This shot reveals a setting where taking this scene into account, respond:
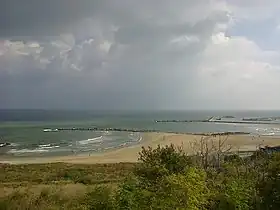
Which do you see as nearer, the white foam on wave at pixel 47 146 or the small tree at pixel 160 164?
the small tree at pixel 160 164

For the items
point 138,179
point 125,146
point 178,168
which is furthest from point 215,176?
point 125,146

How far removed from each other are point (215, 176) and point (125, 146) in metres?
50.4

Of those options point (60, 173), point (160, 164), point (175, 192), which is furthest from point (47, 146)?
point (175, 192)

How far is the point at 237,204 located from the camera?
1297 centimetres

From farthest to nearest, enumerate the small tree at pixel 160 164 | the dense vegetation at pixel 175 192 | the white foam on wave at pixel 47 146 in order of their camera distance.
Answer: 1. the white foam on wave at pixel 47 146
2. the small tree at pixel 160 164
3. the dense vegetation at pixel 175 192

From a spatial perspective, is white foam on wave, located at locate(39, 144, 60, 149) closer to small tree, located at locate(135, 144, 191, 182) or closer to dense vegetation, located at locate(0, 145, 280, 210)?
dense vegetation, located at locate(0, 145, 280, 210)

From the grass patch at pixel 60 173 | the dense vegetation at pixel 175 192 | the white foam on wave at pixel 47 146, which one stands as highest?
the dense vegetation at pixel 175 192

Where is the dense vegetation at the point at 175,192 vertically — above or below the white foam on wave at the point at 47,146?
above

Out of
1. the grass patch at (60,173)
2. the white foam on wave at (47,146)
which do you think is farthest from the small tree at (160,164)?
the white foam on wave at (47,146)

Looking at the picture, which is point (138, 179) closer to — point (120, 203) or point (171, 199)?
point (120, 203)

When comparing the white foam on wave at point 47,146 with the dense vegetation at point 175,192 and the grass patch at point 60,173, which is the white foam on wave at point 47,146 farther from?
the dense vegetation at point 175,192

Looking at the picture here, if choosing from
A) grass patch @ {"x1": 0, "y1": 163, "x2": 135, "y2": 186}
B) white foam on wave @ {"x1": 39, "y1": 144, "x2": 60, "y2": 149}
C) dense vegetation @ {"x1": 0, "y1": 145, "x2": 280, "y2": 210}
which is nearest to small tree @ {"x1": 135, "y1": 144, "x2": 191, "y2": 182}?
dense vegetation @ {"x1": 0, "y1": 145, "x2": 280, "y2": 210}

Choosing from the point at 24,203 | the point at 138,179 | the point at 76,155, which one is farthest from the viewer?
the point at 76,155

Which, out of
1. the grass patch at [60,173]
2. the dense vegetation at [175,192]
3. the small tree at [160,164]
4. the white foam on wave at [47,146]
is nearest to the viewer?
the dense vegetation at [175,192]
